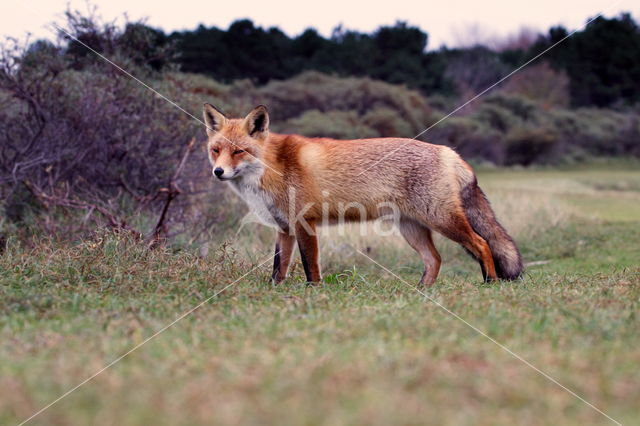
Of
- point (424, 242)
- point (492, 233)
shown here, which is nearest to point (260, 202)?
point (424, 242)

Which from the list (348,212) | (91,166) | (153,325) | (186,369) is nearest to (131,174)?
(91,166)

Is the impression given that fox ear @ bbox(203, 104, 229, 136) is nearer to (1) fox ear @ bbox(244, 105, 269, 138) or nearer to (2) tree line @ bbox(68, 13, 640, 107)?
(1) fox ear @ bbox(244, 105, 269, 138)

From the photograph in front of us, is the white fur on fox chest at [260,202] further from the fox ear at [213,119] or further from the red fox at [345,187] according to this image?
the fox ear at [213,119]

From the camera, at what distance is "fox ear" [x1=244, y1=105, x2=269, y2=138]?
18.9ft

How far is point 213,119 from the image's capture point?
19.5ft

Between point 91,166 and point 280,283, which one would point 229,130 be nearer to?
point 280,283

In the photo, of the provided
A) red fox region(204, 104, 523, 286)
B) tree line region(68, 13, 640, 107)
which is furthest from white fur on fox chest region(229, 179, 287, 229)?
tree line region(68, 13, 640, 107)

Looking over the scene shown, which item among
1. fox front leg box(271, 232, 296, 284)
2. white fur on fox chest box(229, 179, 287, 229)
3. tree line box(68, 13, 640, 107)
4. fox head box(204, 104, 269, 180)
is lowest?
fox front leg box(271, 232, 296, 284)

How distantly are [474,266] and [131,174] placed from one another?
Answer: 480 centimetres

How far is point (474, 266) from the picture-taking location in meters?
8.45

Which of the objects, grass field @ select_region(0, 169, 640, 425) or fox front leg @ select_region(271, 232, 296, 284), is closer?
grass field @ select_region(0, 169, 640, 425)

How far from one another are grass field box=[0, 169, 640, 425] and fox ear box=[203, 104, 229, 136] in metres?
1.15

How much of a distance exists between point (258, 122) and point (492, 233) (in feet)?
7.33

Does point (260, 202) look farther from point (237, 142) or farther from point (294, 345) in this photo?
point (294, 345)
